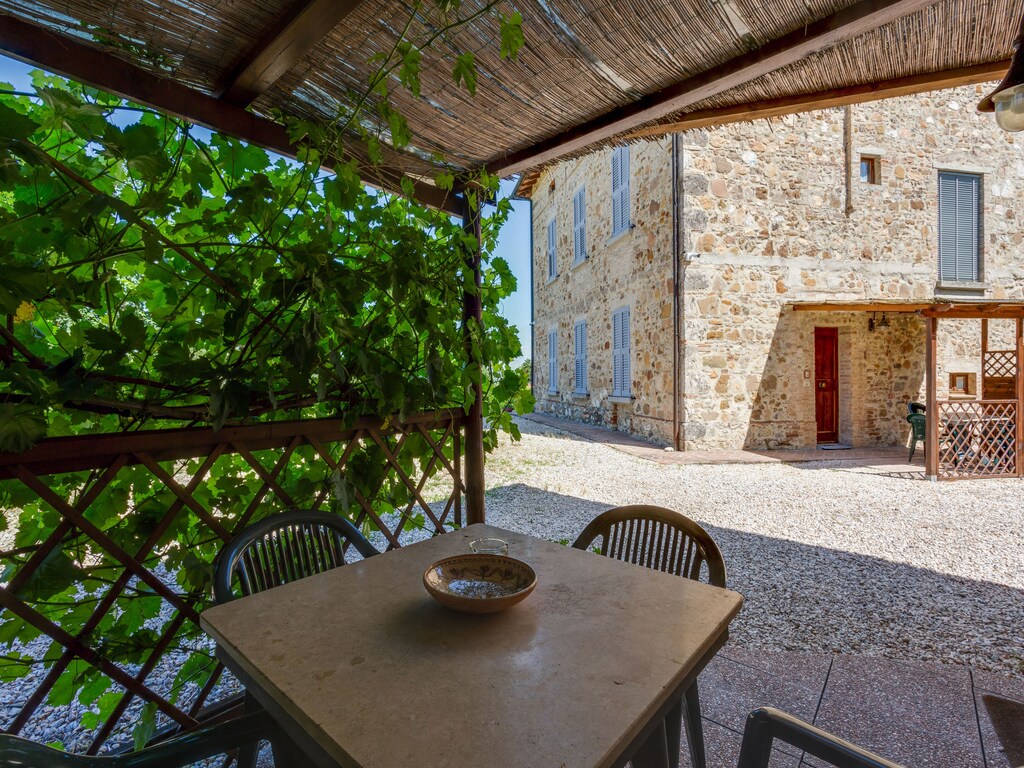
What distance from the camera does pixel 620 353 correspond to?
831 centimetres

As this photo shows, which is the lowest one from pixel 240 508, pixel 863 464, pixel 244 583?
pixel 863 464

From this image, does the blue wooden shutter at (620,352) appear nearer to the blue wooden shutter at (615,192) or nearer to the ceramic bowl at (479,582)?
the blue wooden shutter at (615,192)

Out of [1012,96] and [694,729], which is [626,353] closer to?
[1012,96]

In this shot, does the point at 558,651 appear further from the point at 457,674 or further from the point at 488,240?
the point at 488,240

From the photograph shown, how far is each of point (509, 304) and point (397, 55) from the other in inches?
40.1

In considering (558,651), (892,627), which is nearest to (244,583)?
(558,651)

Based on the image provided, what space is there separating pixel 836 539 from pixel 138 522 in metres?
4.09

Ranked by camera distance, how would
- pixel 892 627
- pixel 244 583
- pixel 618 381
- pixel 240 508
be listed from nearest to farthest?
pixel 244 583 < pixel 240 508 < pixel 892 627 < pixel 618 381

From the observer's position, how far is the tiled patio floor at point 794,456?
6047mm

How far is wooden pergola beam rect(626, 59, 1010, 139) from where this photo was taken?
5.96 feet

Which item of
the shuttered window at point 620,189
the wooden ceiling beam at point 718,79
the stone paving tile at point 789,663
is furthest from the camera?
the shuttered window at point 620,189

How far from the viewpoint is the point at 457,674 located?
805 mm

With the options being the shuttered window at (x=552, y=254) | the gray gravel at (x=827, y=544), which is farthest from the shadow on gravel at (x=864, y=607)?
the shuttered window at (x=552, y=254)

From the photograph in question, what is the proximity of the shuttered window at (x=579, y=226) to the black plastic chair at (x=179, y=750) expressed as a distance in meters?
9.18
